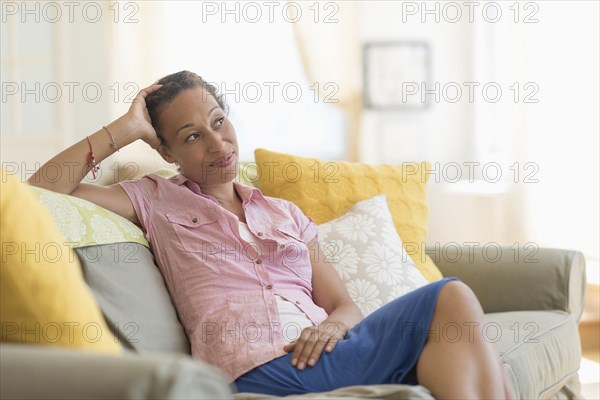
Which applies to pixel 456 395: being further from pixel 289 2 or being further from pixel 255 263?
pixel 289 2

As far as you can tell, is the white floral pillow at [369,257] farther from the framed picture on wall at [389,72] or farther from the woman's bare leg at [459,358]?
the framed picture on wall at [389,72]

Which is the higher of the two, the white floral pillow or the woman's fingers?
the white floral pillow

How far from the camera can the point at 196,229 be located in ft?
6.44

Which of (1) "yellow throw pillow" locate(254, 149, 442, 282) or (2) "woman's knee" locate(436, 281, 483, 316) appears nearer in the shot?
(2) "woman's knee" locate(436, 281, 483, 316)

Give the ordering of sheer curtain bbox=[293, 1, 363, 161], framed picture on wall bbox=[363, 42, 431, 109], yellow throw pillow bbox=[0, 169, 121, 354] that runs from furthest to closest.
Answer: framed picture on wall bbox=[363, 42, 431, 109] < sheer curtain bbox=[293, 1, 363, 161] < yellow throw pillow bbox=[0, 169, 121, 354]

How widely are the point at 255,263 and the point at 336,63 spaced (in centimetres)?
282

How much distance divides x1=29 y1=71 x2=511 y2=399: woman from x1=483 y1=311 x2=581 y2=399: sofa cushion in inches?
15.6

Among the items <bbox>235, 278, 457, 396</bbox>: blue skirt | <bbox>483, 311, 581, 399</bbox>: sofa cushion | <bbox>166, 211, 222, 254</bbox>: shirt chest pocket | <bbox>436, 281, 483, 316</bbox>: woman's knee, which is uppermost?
<bbox>166, 211, 222, 254</bbox>: shirt chest pocket

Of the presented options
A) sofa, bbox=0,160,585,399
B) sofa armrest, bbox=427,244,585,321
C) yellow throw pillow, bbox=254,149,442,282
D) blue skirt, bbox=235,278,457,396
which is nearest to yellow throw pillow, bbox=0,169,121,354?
sofa, bbox=0,160,585,399

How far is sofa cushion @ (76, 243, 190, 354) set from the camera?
1728mm

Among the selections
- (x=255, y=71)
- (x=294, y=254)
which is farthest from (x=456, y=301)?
(x=255, y=71)

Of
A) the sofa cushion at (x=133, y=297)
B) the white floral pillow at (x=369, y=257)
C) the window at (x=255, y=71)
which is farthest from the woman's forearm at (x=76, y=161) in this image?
the window at (x=255, y=71)

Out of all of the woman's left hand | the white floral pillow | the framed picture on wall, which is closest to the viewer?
the woman's left hand

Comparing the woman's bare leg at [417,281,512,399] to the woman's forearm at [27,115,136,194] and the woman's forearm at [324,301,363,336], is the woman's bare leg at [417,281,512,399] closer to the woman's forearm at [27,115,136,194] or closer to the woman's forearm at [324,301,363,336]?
the woman's forearm at [324,301,363,336]
